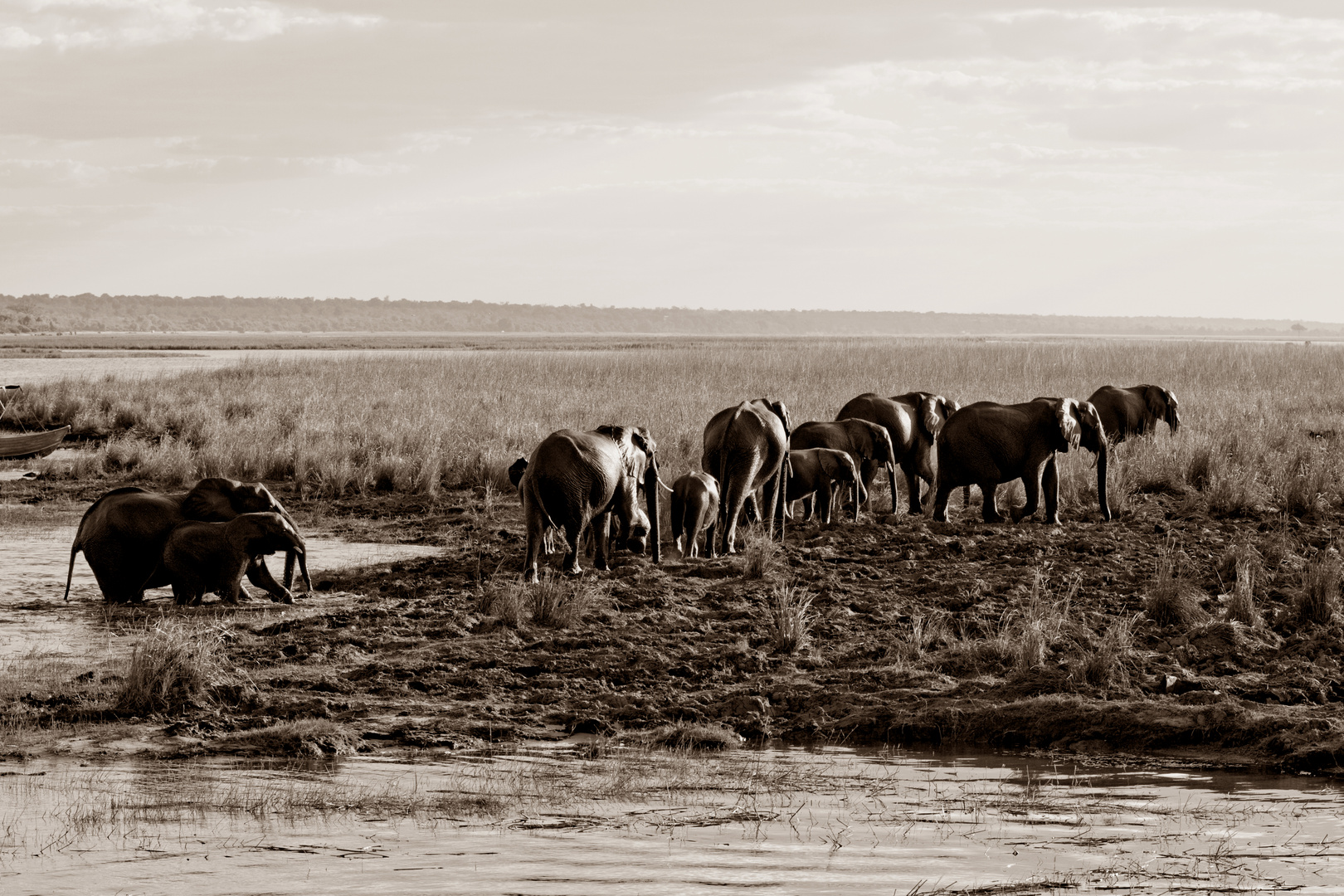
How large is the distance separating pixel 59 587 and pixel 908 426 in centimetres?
842

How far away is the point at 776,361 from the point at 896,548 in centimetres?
3004

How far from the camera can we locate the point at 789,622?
353 inches

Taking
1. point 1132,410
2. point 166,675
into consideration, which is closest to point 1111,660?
point 166,675

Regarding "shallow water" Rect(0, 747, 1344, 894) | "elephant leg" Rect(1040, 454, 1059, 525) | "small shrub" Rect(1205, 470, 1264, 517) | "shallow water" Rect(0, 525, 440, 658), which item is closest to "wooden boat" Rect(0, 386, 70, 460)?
"shallow water" Rect(0, 525, 440, 658)

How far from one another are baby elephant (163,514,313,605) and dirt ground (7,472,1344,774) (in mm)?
252

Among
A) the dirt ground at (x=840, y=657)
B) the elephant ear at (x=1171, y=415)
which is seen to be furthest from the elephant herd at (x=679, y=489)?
the elephant ear at (x=1171, y=415)

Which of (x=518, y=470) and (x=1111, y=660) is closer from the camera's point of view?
(x=1111, y=660)

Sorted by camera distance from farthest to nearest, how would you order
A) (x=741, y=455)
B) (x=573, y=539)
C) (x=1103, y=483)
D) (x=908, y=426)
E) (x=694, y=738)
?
(x=908, y=426) < (x=1103, y=483) < (x=741, y=455) < (x=573, y=539) < (x=694, y=738)

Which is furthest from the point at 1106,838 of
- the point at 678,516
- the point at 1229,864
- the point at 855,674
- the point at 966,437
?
the point at 966,437

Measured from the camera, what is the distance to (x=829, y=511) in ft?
45.9

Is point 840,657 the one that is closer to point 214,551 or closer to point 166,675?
point 166,675

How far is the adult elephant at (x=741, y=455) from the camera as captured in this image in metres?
12.2

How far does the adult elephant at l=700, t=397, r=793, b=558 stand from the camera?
40.1ft

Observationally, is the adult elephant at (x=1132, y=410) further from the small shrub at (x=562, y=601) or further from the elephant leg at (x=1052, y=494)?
the small shrub at (x=562, y=601)
